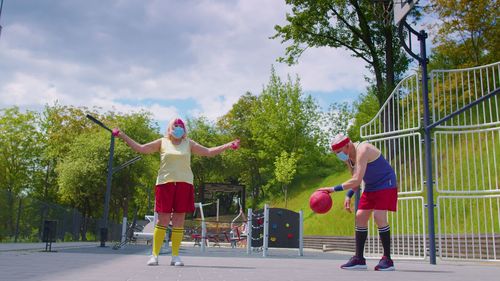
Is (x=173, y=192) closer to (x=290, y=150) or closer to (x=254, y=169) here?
(x=290, y=150)

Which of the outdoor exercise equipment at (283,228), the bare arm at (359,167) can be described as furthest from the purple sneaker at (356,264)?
the outdoor exercise equipment at (283,228)

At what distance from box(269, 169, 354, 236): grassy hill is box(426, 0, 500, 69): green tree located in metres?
9.81

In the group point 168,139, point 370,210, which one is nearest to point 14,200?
point 168,139

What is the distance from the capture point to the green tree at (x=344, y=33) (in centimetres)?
2567

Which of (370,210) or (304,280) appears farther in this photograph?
(370,210)

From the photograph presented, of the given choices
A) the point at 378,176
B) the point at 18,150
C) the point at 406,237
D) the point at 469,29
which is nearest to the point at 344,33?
the point at 469,29

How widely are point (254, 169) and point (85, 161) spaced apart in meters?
19.6

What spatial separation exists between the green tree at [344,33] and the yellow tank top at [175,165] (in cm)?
2034

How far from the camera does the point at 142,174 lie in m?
39.4

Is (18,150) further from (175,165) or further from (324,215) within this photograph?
(175,165)

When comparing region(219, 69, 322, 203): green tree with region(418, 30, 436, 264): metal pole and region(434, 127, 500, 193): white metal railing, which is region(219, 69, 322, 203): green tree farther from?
region(418, 30, 436, 264): metal pole

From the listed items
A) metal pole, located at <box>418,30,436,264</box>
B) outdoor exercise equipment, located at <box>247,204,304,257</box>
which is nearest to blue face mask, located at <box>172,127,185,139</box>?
metal pole, located at <box>418,30,436,264</box>

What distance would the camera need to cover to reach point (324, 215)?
28.6m

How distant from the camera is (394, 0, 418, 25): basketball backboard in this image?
7.58 m
